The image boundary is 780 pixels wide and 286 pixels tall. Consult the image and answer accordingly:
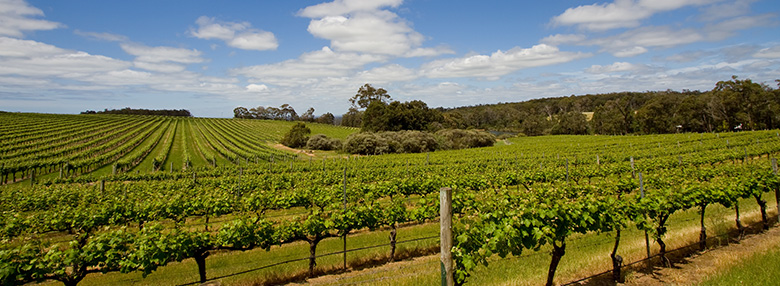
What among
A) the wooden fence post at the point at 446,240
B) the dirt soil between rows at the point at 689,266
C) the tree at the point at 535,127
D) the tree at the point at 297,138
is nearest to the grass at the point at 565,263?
the dirt soil between rows at the point at 689,266

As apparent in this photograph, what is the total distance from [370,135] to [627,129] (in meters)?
71.3

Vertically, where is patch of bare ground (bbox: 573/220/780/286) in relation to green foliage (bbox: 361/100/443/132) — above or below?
below

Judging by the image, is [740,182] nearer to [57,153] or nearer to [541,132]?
[57,153]

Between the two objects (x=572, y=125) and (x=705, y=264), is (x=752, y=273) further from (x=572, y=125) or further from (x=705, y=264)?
(x=572, y=125)

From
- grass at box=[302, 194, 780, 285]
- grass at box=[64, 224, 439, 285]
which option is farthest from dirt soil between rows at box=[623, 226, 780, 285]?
grass at box=[64, 224, 439, 285]

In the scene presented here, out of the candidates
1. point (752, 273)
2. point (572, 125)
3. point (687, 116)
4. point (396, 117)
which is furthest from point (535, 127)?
point (752, 273)

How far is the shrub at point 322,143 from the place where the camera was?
58.5 metres

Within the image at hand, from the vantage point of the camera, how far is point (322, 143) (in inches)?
2334

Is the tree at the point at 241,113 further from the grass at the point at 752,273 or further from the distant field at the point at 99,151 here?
the grass at the point at 752,273

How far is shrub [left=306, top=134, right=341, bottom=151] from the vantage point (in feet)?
192

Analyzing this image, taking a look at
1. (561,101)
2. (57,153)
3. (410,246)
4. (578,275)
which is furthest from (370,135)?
(561,101)

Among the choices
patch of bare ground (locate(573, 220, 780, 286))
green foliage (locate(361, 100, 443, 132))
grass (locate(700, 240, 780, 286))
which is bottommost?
patch of bare ground (locate(573, 220, 780, 286))

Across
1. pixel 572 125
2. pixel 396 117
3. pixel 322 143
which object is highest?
pixel 396 117

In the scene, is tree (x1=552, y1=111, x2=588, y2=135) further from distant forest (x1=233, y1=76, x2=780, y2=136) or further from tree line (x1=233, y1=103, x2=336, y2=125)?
tree line (x1=233, y1=103, x2=336, y2=125)
